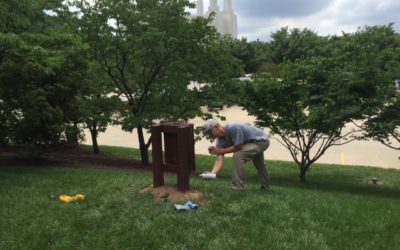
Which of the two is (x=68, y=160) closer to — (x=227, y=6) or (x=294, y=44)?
(x=294, y=44)

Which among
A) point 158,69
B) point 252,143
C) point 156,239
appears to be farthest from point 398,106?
point 156,239

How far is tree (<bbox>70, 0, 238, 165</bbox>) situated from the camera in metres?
12.0

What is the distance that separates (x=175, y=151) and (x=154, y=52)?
5.60 metres

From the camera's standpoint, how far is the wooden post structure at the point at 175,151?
6746mm

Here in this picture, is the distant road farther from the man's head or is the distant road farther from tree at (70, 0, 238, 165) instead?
the man's head

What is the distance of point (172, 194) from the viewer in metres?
6.77

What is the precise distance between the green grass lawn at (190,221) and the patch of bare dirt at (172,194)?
0.13 metres

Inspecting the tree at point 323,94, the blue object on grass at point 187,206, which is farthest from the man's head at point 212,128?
the tree at point 323,94

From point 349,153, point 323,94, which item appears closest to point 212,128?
point 323,94

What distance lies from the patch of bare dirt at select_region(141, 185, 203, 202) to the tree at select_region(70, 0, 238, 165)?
16.9 feet

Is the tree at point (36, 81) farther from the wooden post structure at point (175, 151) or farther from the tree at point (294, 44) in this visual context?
the tree at point (294, 44)

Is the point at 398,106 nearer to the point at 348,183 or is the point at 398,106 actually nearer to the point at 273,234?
the point at 348,183

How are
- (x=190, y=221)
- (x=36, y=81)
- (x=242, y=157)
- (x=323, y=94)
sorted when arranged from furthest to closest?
(x=323, y=94), (x=36, y=81), (x=242, y=157), (x=190, y=221)

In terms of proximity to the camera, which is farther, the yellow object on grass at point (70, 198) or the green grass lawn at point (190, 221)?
the yellow object on grass at point (70, 198)
